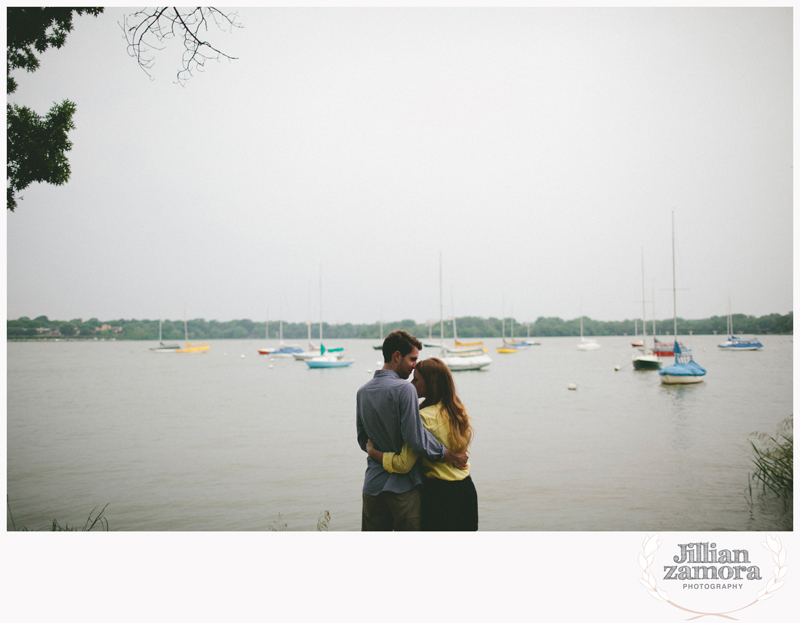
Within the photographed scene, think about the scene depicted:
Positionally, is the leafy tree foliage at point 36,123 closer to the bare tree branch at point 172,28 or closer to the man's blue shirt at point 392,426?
the bare tree branch at point 172,28

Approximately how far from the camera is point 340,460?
669cm

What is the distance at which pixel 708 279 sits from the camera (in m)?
6.88

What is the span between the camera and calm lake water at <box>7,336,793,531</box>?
14.2ft

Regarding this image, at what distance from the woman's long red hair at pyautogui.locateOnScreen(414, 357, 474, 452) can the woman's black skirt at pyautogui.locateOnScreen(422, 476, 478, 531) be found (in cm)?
14

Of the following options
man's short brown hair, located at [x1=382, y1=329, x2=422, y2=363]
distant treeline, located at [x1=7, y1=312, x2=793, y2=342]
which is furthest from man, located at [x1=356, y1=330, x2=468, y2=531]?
distant treeline, located at [x1=7, y1=312, x2=793, y2=342]

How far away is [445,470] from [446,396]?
27cm

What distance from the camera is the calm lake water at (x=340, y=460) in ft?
14.2

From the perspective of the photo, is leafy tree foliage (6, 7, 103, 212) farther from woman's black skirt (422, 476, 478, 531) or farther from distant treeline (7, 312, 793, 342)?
woman's black skirt (422, 476, 478, 531)
